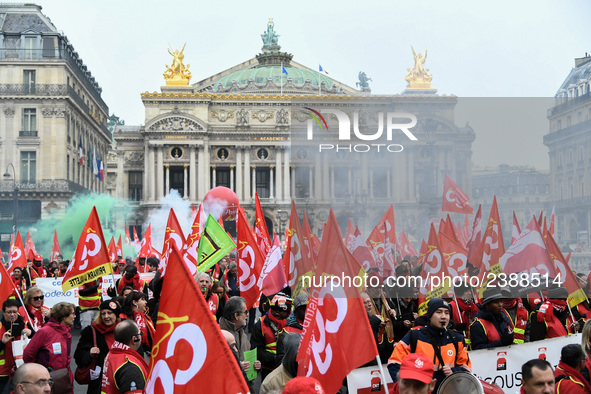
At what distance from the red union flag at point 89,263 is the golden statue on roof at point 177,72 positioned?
56938mm

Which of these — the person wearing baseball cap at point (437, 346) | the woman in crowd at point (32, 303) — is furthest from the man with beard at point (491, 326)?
the woman in crowd at point (32, 303)

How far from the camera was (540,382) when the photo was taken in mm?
4586

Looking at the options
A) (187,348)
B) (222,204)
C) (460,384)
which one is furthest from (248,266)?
(222,204)

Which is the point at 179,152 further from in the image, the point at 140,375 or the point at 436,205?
the point at 140,375

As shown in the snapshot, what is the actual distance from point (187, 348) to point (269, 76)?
69140 millimetres

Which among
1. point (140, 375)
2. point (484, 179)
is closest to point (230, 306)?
point (140, 375)

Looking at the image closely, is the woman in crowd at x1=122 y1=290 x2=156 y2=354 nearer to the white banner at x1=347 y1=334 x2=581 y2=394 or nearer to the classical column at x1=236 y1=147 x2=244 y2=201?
the white banner at x1=347 y1=334 x2=581 y2=394

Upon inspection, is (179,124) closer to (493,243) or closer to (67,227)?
(67,227)

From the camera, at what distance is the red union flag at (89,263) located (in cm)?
1030

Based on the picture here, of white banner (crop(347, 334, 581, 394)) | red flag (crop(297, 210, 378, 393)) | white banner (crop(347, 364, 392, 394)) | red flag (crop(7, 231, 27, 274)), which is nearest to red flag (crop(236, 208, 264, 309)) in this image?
white banner (crop(347, 334, 581, 394))

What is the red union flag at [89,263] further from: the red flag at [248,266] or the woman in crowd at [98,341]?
the woman in crowd at [98,341]

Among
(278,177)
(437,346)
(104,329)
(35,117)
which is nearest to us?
(437,346)

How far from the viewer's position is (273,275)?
34.9 ft

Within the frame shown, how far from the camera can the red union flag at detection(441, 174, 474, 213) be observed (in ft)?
52.3
